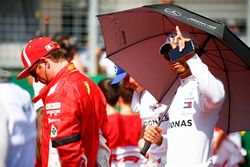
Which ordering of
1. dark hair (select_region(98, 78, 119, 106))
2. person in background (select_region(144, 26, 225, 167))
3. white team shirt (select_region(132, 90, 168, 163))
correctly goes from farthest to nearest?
dark hair (select_region(98, 78, 119, 106)), white team shirt (select_region(132, 90, 168, 163)), person in background (select_region(144, 26, 225, 167))

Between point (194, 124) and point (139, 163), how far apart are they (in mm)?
3433

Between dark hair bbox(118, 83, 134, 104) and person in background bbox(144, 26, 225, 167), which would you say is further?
dark hair bbox(118, 83, 134, 104)

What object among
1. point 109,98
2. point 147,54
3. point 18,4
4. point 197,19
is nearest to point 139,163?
point 109,98

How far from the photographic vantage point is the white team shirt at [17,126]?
6582 millimetres

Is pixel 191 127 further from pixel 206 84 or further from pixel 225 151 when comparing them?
pixel 225 151

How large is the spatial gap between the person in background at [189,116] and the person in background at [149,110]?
914mm

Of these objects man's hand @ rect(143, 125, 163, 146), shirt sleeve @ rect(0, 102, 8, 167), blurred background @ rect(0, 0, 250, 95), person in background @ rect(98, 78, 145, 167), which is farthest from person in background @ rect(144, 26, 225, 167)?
blurred background @ rect(0, 0, 250, 95)

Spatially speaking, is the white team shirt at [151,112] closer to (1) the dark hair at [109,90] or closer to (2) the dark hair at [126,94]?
(1) the dark hair at [109,90]

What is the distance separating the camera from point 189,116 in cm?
593

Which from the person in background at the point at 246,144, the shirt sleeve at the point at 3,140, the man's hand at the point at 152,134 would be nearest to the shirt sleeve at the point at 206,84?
the man's hand at the point at 152,134

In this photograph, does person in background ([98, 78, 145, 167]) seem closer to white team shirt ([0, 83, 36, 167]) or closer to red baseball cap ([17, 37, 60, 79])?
white team shirt ([0, 83, 36, 167])

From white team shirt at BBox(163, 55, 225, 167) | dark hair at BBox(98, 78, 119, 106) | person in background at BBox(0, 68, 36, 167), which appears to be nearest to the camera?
white team shirt at BBox(163, 55, 225, 167)

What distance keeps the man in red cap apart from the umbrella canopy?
49 centimetres

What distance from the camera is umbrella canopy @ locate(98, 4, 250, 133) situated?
5.88 meters
